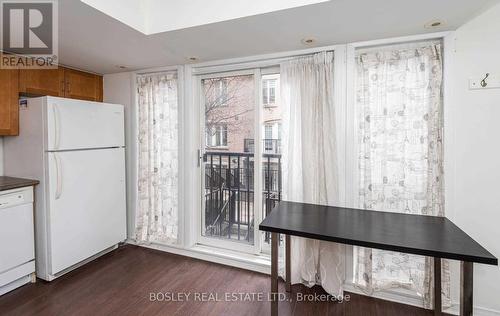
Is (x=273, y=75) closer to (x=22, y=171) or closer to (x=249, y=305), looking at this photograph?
(x=249, y=305)

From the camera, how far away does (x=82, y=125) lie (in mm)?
2580

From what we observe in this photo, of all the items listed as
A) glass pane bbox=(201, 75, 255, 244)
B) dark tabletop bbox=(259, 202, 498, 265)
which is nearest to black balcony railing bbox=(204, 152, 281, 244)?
glass pane bbox=(201, 75, 255, 244)

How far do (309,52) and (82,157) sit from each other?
2.50m

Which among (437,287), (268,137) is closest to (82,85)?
(268,137)

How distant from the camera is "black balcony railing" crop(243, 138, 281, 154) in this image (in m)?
2.65

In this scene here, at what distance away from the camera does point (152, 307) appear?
2.04 metres

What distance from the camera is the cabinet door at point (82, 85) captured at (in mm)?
2889

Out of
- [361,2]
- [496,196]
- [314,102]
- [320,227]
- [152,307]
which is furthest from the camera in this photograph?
[314,102]

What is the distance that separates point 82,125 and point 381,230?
9.44 ft

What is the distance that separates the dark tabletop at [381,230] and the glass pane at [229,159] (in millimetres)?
892

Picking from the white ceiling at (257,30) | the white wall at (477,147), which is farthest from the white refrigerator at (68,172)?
the white wall at (477,147)

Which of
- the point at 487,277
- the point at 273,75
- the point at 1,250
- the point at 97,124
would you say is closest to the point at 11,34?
the point at 97,124

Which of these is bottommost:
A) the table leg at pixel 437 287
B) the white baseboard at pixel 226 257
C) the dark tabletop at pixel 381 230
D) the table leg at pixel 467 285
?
the white baseboard at pixel 226 257

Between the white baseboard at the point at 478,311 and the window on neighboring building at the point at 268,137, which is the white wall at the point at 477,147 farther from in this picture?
the window on neighboring building at the point at 268,137
